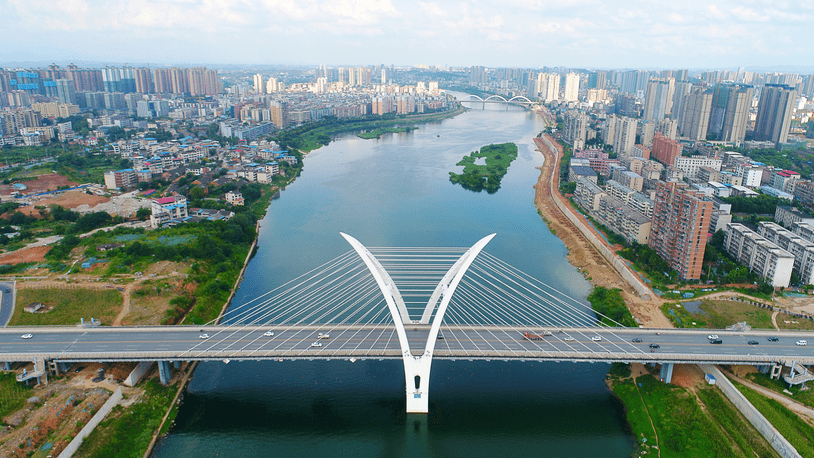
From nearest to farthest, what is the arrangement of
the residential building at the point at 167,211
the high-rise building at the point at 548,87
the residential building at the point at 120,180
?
the residential building at the point at 167,211
the residential building at the point at 120,180
the high-rise building at the point at 548,87

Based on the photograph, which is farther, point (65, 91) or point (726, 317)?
point (65, 91)

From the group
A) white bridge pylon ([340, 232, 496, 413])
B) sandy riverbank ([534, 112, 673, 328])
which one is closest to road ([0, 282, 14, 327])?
white bridge pylon ([340, 232, 496, 413])

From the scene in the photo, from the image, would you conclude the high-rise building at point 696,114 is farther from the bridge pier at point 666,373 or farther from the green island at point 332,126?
the bridge pier at point 666,373

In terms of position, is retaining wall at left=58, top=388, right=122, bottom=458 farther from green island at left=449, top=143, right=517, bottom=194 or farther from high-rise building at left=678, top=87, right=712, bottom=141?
high-rise building at left=678, top=87, right=712, bottom=141

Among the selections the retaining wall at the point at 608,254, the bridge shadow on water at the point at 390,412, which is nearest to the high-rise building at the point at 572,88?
the retaining wall at the point at 608,254

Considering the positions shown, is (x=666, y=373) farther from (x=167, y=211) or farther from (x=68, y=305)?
(x=167, y=211)

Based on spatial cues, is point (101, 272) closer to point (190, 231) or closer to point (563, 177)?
point (190, 231)

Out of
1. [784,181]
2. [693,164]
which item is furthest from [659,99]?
[784,181]
